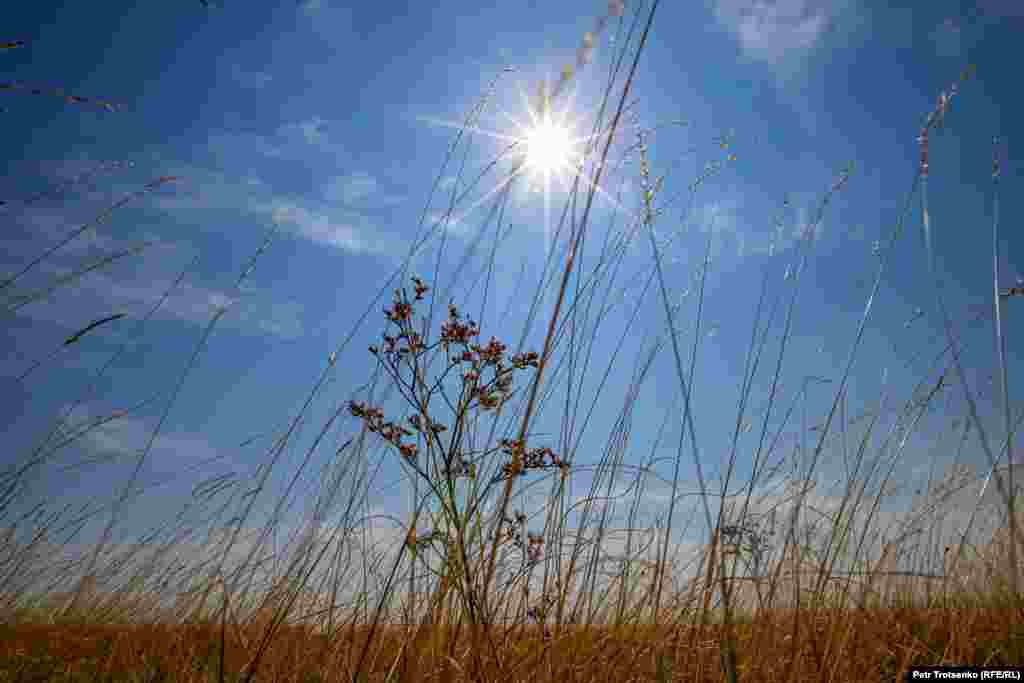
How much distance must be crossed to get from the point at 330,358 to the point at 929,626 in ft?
7.49

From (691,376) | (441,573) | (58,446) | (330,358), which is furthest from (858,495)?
(58,446)

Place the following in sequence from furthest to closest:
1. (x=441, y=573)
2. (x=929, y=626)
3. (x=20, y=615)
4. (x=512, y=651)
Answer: (x=20, y=615) → (x=929, y=626) → (x=512, y=651) → (x=441, y=573)

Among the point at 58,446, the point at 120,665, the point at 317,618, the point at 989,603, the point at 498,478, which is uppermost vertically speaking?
the point at 58,446

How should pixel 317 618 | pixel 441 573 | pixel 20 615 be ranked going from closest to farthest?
pixel 441 573, pixel 317 618, pixel 20 615

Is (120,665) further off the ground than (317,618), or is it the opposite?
(317,618)

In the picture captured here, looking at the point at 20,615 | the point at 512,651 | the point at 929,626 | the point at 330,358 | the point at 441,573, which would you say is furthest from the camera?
the point at 20,615

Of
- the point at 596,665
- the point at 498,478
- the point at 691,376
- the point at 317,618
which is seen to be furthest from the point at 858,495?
the point at 317,618

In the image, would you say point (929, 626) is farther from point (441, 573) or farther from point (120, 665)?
point (120, 665)

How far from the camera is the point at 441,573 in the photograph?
1703 millimetres

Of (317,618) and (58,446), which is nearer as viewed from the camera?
(317,618)

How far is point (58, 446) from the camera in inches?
130

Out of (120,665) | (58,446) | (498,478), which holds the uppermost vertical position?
(58,446)

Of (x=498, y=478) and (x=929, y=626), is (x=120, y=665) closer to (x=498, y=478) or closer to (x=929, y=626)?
(x=498, y=478)

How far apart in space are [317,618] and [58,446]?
1.92 meters
